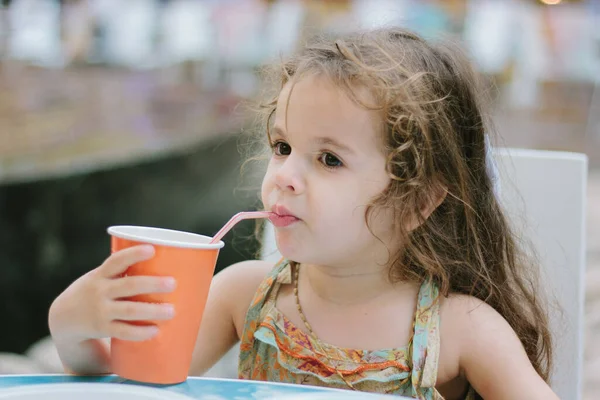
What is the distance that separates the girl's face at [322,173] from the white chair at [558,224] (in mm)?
291

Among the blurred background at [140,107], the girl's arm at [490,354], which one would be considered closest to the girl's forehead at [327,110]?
the girl's arm at [490,354]

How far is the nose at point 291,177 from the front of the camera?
742 mm

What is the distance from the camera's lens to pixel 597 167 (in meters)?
4.01

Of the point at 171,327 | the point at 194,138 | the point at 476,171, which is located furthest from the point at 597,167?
the point at 171,327

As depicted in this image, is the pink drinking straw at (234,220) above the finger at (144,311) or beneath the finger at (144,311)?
above

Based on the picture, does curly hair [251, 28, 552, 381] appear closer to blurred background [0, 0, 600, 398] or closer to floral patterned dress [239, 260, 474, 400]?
floral patterned dress [239, 260, 474, 400]

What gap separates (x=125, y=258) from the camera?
0.60 meters

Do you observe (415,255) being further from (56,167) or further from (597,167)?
(597,167)

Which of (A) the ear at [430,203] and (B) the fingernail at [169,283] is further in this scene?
(A) the ear at [430,203]

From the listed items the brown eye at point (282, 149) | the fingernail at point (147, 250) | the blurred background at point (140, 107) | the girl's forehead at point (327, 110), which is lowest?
the blurred background at point (140, 107)

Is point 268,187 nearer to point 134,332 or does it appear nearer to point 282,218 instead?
point 282,218

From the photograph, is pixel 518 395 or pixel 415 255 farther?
pixel 415 255

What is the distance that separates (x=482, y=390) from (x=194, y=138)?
7.23 feet

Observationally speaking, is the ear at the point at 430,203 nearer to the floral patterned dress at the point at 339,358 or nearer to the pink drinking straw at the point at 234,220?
the floral patterned dress at the point at 339,358
